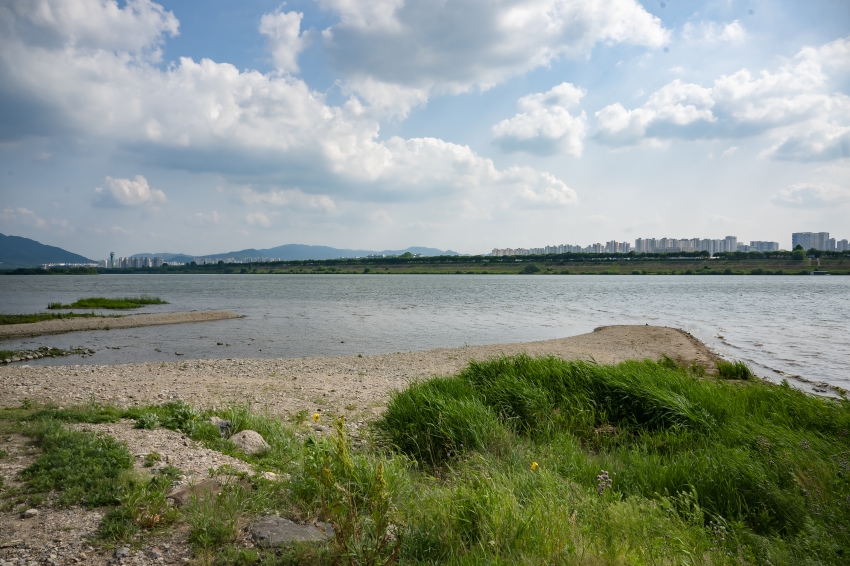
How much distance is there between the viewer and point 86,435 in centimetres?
634

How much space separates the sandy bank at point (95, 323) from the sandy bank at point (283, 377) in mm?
16918

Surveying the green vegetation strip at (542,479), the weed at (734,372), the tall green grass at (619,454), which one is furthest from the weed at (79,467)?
the weed at (734,372)

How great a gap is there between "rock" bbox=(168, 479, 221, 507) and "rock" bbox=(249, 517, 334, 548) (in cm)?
72

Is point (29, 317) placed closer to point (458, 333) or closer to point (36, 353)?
point (36, 353)

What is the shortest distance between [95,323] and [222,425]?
1455 inches

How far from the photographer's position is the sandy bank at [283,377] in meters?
11.5

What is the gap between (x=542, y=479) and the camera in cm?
545

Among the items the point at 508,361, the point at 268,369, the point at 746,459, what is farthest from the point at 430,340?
the point at 746,459

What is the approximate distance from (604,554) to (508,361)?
27.4 feet

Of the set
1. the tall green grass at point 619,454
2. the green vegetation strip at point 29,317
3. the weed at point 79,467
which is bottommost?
the green vegetation strip at point 29,317

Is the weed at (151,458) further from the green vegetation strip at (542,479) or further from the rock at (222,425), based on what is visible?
the rock at (222,425)

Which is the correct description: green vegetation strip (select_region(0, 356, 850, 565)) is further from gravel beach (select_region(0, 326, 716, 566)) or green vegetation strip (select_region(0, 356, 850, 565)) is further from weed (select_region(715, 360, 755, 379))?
weed (select_region(715, 360, 755, 379))

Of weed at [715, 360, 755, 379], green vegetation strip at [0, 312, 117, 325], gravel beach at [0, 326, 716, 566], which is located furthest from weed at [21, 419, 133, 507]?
green vegetation strip at [0, 312, 117, 325]

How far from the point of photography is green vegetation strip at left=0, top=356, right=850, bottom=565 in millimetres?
3979
